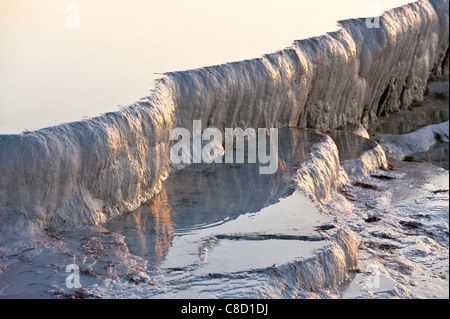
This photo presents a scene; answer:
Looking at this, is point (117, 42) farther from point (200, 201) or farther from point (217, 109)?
point (200, 201)

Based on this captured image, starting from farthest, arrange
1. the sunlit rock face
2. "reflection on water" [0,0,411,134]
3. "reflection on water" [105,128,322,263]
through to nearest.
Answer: "reflection on water" [0,0,411,134], "reflection on water" [105,128,322,263], the sunlit rock face

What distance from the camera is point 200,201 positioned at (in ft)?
21.4

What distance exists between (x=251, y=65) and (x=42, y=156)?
3309 millimetres

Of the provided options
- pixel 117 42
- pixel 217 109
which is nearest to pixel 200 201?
pixel 217 109

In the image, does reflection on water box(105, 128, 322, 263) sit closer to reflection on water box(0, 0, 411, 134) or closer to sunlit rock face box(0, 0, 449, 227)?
sunlit rock face box(0, 0, 449, 227)

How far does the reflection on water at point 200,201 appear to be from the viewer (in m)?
5.81

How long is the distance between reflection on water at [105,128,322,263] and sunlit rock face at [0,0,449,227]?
0.59 feet

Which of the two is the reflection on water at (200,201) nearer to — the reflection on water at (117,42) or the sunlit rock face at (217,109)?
the sunlit rock face at (217,109)

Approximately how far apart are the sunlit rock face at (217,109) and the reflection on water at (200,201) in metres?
0.18

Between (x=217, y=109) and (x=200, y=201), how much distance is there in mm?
1658

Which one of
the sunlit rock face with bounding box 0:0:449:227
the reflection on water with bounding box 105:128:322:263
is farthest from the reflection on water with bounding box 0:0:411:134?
the reflection on water with bounding box 105:128:322:263

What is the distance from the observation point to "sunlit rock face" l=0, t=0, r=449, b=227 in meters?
5.62

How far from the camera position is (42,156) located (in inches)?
218
